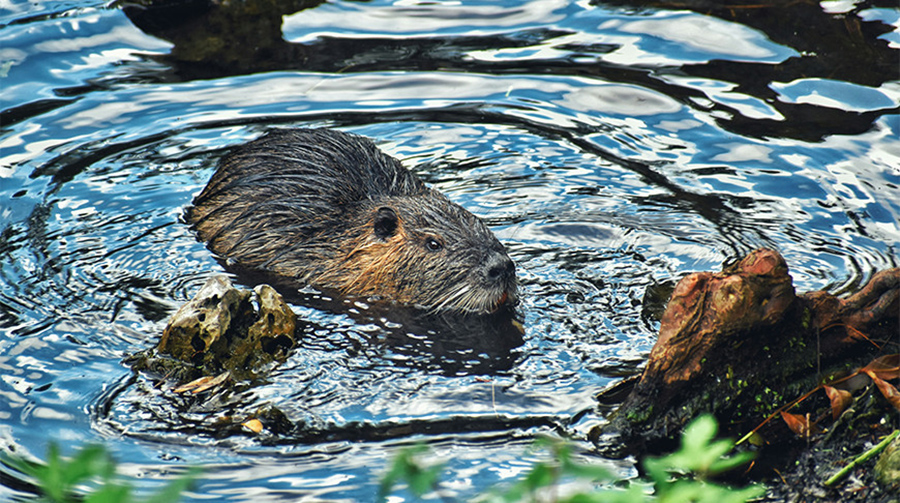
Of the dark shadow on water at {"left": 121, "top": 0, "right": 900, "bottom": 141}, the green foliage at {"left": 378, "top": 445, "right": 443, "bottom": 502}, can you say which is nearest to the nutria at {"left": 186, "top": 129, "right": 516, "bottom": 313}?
the dark shadow on water at {"left": 121, "top": 0, "right": 900, "bottom": 141}

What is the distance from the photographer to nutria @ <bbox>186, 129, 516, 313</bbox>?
4980 mm

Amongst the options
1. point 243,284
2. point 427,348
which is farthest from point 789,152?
point 243,284

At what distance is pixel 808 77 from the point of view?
23.7 feet

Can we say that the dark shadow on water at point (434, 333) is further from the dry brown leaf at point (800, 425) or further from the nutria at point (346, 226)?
the dry brown leaf at point (800, 425)

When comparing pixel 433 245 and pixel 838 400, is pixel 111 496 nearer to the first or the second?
pixel 838 400

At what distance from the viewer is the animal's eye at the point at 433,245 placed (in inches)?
201

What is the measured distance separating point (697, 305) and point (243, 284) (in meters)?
2.71

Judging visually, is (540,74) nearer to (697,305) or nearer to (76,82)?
(76,82)

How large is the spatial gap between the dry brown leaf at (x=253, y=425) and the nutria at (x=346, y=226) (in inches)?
55.7

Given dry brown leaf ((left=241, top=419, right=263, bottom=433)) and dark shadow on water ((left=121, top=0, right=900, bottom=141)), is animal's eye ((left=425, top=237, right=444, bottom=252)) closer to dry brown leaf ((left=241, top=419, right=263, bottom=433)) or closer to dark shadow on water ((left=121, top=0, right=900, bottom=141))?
dry brown leaf ((left=241, top=419, right=263, bottom=433))

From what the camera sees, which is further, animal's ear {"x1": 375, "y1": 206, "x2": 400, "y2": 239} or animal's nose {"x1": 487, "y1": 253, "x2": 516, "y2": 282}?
animal's ear {"x1": 375, "y1": 206, "x2": 400, "y2": 239}

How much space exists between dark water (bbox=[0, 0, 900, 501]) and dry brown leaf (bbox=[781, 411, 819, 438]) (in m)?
0.74

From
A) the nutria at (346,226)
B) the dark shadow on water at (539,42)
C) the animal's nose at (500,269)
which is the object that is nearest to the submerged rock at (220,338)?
the nutria at (346,226)

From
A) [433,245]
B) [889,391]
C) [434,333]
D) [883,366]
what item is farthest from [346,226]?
[889,391]
